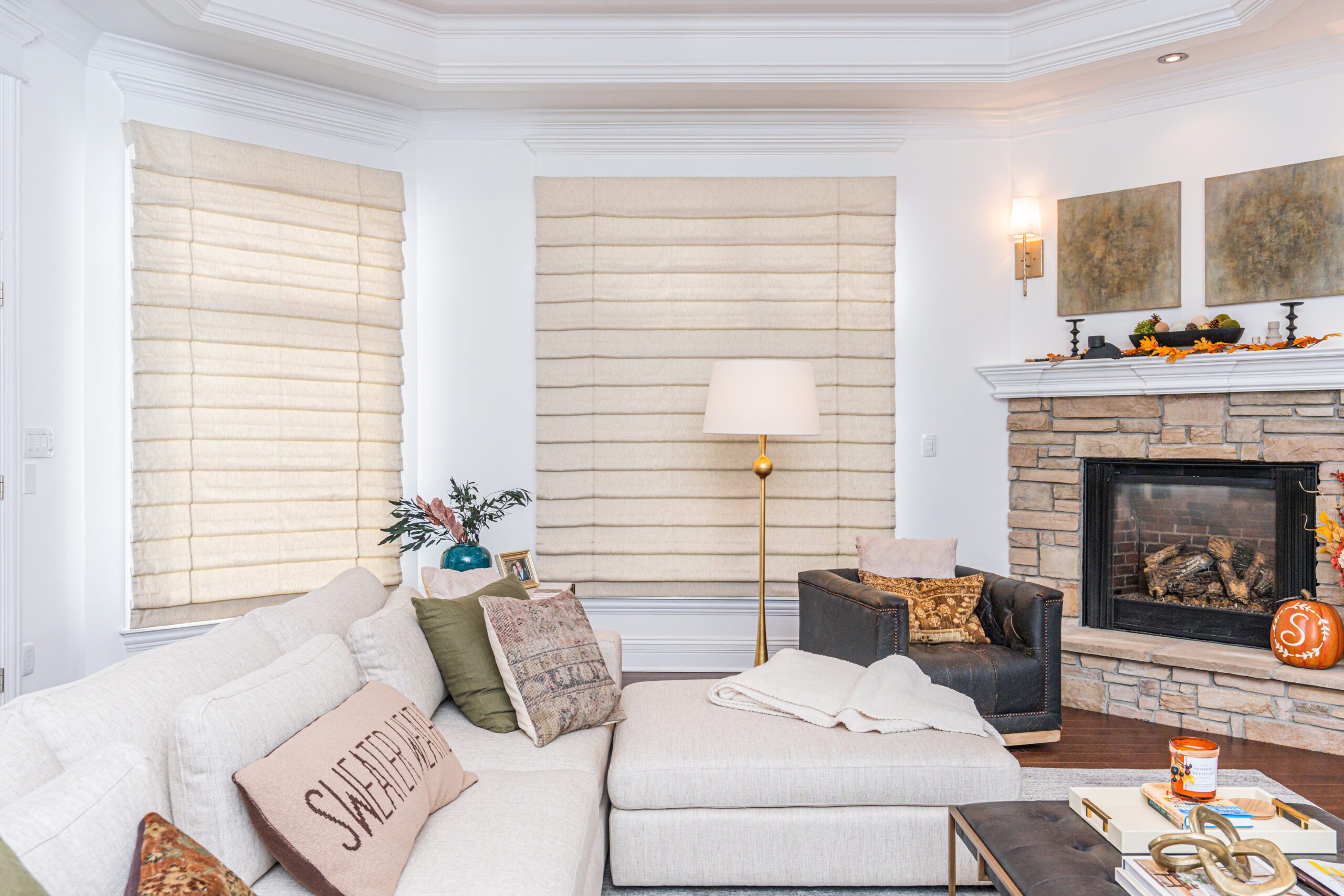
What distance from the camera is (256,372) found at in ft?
13.2

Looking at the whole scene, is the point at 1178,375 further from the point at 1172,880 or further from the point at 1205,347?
the point at 1172,880

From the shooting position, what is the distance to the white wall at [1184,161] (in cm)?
383

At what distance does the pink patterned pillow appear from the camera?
239 centimetres

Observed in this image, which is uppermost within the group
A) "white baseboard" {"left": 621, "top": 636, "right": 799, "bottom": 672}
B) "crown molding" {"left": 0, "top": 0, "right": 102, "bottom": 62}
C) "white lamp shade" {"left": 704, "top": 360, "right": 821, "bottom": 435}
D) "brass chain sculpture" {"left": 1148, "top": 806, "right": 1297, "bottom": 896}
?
"crown molding" {"left": 0, "top": 0, "right": 102, "bottom": 62}

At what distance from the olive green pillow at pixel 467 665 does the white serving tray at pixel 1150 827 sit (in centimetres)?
144

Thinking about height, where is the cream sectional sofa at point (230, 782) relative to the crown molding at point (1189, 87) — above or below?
below

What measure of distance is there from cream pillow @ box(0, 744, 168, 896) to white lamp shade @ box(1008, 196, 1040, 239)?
4.39m

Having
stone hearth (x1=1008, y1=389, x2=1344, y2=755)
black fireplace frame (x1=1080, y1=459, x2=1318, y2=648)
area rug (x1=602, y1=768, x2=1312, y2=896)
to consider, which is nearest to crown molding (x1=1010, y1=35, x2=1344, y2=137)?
stone hearth (x1=1008, y1=389, x2=1344, y2=755)

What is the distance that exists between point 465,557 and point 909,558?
6.15 ft

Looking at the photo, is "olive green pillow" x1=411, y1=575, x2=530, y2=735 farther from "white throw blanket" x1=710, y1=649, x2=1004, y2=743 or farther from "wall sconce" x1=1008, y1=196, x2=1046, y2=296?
"wall sconce" x1=1008, y1=196, x2=1046, y2=296

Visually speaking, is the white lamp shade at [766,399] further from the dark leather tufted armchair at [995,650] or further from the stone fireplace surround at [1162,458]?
the stone fireplace surround at [1162,458]

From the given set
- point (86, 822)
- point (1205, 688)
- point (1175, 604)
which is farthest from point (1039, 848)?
point (1175, 604)

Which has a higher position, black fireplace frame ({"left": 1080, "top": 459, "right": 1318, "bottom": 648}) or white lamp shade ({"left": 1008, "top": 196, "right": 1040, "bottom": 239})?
white lamp shade ({"left": 1008, "top": 196, "right": 1040, "bottom": 239})

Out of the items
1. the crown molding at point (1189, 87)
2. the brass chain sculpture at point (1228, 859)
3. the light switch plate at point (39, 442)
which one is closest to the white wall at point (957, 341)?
the crown molding at point (1189, 87)
